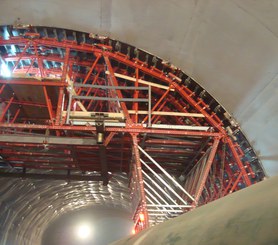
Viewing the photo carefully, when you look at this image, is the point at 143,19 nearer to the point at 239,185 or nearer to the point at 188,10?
the point at 188,10

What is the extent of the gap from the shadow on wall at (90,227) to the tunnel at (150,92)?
929 centimetres

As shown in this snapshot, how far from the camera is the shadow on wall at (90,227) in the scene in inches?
774

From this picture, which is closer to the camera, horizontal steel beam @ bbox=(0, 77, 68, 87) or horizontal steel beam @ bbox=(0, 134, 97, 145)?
horizontal steel beam @ bbox=(0, 134, 97, 145)

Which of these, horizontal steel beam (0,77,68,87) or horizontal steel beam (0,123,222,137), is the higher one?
horizontal steel beam (0,77,68,87)

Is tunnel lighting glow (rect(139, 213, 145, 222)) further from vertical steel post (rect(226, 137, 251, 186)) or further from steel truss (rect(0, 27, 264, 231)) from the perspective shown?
vertical steel post (rect(226, 137, 251, 186))

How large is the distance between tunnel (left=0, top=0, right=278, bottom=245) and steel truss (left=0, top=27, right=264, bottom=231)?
0.12 ft

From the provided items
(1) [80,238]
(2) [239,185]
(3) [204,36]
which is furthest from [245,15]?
(1) [80,238]

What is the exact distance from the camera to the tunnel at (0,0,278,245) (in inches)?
314

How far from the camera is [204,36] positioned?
8.52m

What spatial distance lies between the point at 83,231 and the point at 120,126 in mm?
14384

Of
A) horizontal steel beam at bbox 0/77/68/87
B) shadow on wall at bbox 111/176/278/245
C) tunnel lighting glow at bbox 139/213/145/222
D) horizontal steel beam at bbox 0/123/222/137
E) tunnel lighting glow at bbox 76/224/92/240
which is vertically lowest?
shadow on wall at bbox 111/176/278/245

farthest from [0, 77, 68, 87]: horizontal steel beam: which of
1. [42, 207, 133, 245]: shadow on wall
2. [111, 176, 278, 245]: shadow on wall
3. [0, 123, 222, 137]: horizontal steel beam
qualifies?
[42, 207, 133, 245]: shadow on wall

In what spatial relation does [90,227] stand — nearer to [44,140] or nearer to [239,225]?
[44,140]

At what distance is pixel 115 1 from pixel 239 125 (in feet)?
15.8
